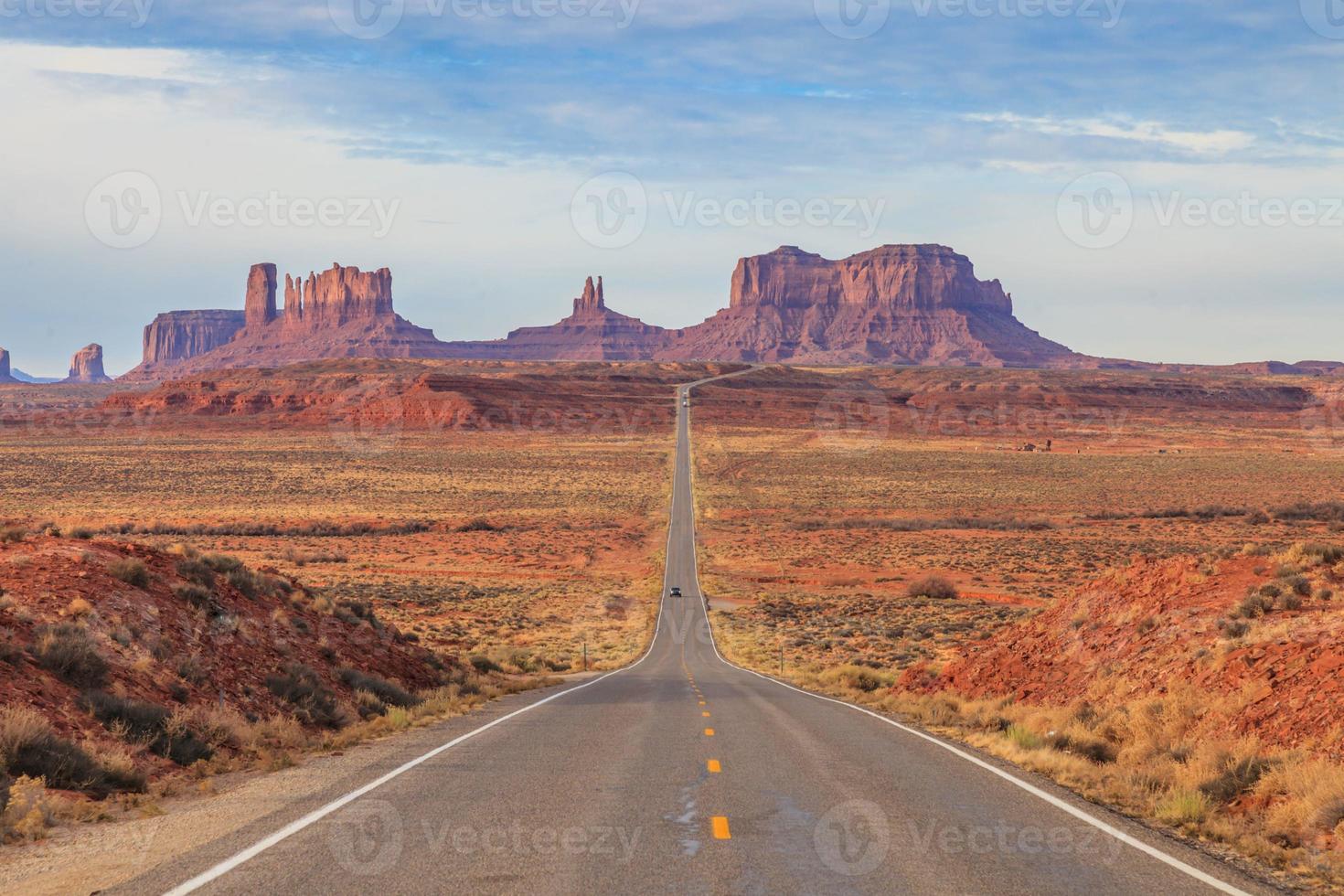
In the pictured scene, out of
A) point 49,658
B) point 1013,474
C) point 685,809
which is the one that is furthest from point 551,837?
point 1013,474

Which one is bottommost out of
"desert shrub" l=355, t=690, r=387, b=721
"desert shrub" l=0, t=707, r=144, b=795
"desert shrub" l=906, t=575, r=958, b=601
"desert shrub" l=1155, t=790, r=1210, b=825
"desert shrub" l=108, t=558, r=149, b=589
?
"desert shrub" l=906, t=575, r=958, b=601

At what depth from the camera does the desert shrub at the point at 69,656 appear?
12.4m

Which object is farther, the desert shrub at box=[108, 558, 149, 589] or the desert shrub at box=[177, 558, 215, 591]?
the desert shrub at box=[177, 558, 215, 591]

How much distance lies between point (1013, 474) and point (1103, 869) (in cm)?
9698

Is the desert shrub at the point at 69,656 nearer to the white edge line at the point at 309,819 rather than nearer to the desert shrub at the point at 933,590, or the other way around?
the white edge line at the point at 309,819

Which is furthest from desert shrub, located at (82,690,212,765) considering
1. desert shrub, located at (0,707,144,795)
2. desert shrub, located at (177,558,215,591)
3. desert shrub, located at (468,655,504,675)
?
desert shrub, located at (468,655,504,675)

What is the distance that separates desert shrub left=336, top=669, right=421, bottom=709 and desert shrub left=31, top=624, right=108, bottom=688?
16.9 feet

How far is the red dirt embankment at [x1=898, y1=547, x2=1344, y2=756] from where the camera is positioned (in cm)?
1173

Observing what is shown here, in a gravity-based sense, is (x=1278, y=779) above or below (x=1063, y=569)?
above

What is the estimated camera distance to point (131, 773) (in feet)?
34.8

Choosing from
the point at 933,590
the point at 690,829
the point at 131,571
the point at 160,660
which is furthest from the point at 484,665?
the point at 933,590

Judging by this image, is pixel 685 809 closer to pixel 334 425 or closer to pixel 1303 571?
pixel 1303 571

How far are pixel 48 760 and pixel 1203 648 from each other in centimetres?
1363

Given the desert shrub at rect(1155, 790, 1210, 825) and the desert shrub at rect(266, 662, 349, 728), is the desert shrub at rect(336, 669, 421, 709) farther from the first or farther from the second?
the desert shrub at rect(1155, 790, 1210, 825)
